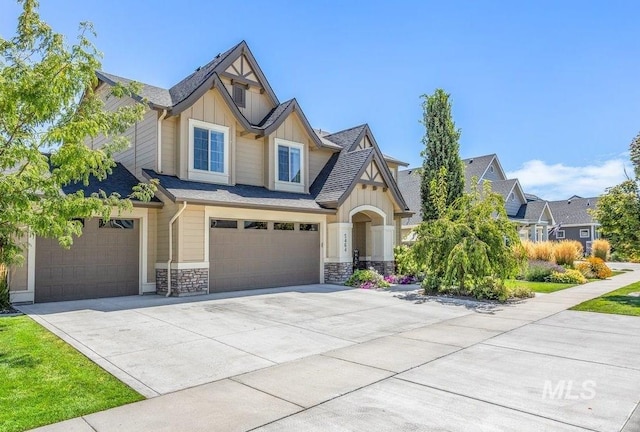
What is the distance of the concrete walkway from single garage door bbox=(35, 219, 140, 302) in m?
0.96

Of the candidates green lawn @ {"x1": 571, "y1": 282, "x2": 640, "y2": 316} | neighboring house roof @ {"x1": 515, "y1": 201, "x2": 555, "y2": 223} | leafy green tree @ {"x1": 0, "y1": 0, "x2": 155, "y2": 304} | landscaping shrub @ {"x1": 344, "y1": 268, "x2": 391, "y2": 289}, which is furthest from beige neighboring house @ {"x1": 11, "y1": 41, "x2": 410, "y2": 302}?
neighboring house roof @ {"x1": 515, "y1": 201, "x2": 555, "y2": 223}

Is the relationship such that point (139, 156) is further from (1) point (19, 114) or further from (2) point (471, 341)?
(2) point (471, 341)

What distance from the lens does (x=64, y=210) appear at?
21.7 ft

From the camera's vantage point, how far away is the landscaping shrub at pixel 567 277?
17859 mm

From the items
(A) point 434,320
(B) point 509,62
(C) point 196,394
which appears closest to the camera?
(C) point 196,394

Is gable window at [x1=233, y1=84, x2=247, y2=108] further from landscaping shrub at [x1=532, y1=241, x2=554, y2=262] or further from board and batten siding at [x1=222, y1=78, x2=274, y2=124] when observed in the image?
landscaping shrub at [x1=532, y1=241, x2=554, y2=262]

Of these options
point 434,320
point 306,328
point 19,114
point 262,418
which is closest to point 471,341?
point 434,320

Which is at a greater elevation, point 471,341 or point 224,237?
point 224,237

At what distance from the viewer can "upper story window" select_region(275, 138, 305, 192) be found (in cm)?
1705

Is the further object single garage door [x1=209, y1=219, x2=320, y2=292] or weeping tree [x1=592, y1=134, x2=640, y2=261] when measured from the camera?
single garage door [x1=209, y1=219, x2=320, y2=292]

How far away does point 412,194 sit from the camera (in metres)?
30.8

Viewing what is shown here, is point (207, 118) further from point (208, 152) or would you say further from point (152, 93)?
point (152, 93)

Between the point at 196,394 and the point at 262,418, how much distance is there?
1104 mm

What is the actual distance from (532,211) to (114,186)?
1230 inches
